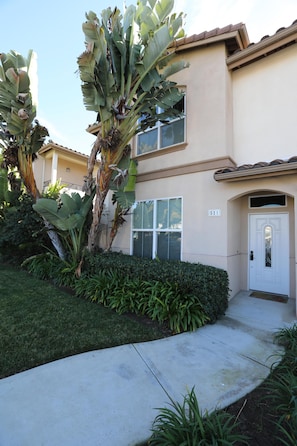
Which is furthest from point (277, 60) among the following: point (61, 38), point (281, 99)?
point (61, 38)

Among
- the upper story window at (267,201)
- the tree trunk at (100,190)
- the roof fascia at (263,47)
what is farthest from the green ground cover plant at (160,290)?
the roof fascia at (263,47)

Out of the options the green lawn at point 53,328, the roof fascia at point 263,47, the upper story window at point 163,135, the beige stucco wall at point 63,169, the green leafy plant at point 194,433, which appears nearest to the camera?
the green leafy plant at point 194,433

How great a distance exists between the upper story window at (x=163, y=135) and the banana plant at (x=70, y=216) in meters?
2.95

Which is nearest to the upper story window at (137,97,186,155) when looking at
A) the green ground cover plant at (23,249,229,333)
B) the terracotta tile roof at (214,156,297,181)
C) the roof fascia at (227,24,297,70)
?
the roof fascia at (227,24,297,70)

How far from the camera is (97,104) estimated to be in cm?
682

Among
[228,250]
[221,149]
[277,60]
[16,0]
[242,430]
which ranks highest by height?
[16,0]

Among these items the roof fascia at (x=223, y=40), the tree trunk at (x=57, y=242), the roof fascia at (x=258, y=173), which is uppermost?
the roof fascia at (x=223, y=40)

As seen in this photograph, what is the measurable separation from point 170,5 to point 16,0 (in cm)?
424

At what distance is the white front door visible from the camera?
7.17m

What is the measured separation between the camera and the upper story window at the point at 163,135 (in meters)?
8.27

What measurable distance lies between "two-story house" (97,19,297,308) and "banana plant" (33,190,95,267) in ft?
8.47

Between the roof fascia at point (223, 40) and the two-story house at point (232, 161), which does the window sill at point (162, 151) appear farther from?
the roof fascia at point (223, 40)

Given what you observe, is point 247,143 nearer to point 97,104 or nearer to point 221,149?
point 221,149

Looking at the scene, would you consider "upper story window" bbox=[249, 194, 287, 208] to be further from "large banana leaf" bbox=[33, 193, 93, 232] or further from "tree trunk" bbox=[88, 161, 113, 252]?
"large banana leaf" bbox=[33, 193, 93, 232]
